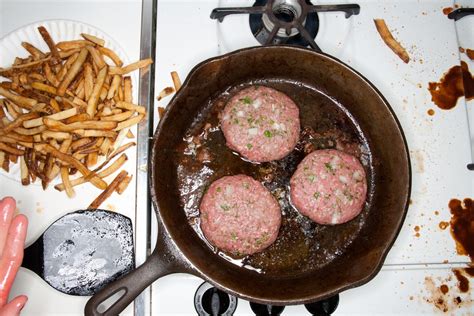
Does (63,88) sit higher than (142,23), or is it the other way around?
(142,23)

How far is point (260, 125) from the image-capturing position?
2.39m

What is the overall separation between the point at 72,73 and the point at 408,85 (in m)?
1.92

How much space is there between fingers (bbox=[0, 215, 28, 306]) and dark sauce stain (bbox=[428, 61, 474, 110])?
7.64ft

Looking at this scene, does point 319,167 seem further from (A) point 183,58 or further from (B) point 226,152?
(A) point 183,58

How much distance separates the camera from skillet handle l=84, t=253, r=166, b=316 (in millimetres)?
1953

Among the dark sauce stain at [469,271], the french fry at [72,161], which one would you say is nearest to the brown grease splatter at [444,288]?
the dark sauce stain at [469,271]

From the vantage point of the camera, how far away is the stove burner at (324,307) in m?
2.41

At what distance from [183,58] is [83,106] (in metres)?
0.65

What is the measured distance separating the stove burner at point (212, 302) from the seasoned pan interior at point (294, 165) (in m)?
0.17

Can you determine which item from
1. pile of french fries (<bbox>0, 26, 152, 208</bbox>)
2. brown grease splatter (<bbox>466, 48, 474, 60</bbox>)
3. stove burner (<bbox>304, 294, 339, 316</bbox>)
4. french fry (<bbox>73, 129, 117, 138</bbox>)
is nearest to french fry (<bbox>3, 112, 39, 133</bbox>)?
pile of french fries (<bbox>0, 26, 152, 208</bbox>)

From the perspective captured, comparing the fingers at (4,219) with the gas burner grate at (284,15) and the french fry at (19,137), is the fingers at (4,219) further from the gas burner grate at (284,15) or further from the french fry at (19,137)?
the gas burner grate at (284,15)

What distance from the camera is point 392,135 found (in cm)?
239

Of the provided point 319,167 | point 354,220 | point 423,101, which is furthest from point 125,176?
point 423,101

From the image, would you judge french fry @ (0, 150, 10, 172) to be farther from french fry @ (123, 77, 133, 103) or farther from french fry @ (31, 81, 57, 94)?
french fry @ (123, 77, 133, 103)
